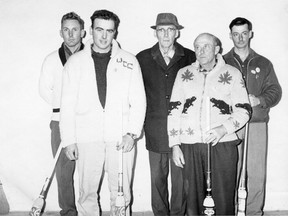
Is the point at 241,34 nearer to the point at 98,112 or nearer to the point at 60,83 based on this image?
the point at 98,112

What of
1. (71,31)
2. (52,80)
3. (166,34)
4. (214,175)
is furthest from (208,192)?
(71,31)

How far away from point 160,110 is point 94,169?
0.74 meters

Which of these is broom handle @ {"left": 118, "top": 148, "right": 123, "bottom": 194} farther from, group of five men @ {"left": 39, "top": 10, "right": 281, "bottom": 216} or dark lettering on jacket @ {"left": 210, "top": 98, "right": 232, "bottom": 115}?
dark lettering on jacket @ {"left": 210, "top": 98, "right": 232, "bottom": 115}

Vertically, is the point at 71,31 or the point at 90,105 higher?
the point at 71,31

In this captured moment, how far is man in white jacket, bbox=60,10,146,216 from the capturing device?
2744 mm

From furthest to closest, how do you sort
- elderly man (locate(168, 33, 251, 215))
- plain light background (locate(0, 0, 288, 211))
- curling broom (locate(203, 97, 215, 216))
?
plain light background (locate(0, 0, 288, 211)), elderly man (locate(168, 33, 251, 215)), curling broom (locate(203, 97, 215, 216))

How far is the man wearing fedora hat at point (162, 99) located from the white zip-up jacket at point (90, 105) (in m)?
0.34

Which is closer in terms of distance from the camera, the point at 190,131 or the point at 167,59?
the point at 190,131

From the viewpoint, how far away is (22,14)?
12.2 feet

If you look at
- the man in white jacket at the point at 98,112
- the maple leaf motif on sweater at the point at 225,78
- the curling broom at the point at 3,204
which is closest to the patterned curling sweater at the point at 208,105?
the maple leaf motif on sweater at the point at 225,78

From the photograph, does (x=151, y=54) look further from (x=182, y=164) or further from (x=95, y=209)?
(x=95, y=209)

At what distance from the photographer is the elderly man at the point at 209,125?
261 centimetres

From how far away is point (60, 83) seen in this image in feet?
10.4

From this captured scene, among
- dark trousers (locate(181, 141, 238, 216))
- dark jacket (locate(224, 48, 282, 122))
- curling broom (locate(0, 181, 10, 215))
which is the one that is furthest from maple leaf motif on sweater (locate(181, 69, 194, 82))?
curling broom (locate(0, 181, 10, 215))
